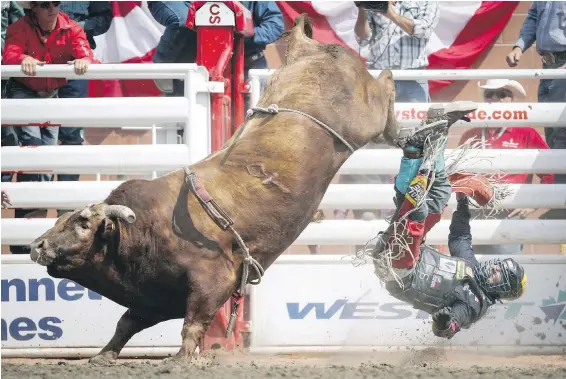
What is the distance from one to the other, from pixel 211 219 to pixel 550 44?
3659 mm

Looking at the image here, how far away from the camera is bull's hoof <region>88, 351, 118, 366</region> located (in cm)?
514

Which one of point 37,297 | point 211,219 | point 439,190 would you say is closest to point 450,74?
point 439,190

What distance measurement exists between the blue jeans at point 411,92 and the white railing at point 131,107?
1393 mm

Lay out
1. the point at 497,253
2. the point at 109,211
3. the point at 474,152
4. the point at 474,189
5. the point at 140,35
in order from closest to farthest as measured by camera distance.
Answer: the point at 109,211 < the point at 474,189 < the point at 474,152 < the point at 497,253 < the point at 140,35

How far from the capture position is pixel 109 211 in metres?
4.80

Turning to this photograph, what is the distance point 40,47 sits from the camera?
7023mm

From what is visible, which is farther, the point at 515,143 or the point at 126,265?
the point at 515,143

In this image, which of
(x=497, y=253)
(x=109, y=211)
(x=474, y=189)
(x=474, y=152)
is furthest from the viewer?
(x=497, y=253)

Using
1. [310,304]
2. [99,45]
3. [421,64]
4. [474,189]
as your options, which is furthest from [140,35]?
[474,189]

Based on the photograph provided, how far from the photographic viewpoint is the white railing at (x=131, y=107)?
658 cm

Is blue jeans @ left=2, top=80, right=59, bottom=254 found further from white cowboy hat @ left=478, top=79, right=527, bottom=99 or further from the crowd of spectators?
white cowboy hat @ left=478, top=79, right=527, bottom=99

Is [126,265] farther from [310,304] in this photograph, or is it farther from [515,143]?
[515,143]

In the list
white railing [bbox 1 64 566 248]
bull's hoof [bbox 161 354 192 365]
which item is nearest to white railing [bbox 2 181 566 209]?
white railing [bbox 1 64 566 248]

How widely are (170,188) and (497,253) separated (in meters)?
3.12
